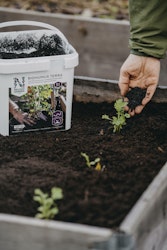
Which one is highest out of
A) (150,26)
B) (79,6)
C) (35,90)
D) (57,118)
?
(150,26)

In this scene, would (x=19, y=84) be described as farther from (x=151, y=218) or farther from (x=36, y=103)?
(x=151, y=218)

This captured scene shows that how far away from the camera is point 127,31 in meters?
4.74

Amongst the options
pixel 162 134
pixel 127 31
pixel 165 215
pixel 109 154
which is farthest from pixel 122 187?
pixel 127 31

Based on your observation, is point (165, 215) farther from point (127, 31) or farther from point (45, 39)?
point (127, 31)

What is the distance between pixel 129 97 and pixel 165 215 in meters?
0.82

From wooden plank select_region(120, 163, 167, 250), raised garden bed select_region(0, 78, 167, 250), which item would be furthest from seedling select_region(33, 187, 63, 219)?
wooden plank select_region(120, 163, 167, 250)

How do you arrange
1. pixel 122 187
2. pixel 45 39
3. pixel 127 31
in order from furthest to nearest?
pixel 127 31, pixel 45 39, pixel 122 187

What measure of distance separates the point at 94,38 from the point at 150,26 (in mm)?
1835

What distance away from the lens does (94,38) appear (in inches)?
191

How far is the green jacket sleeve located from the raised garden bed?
36cm

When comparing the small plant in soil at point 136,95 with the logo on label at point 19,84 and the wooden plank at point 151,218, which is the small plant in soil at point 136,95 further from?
the wooden plank at point 151,218

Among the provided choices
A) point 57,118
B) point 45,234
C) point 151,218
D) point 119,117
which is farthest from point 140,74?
point 45,234

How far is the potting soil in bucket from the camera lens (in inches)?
116

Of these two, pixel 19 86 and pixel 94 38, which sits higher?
pixel 19 86
